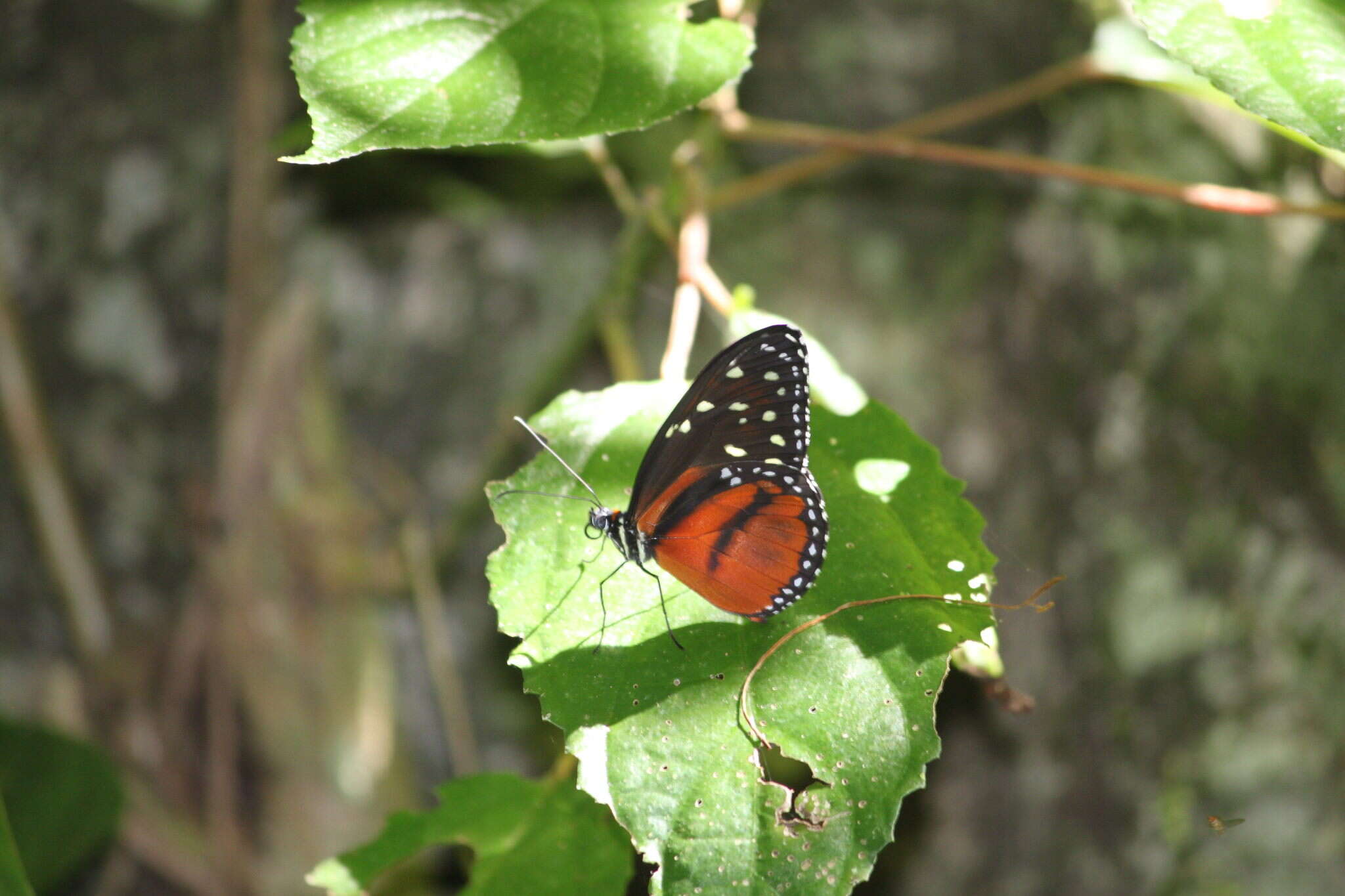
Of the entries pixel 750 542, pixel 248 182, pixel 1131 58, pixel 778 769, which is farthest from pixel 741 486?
pixel 248 182

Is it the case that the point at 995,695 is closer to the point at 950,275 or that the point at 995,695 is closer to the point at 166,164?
the point at 950,275

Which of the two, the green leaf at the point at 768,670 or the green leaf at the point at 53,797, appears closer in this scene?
the green leaf at the point at 768,670

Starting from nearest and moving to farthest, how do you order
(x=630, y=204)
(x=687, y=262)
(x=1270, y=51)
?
(x=1270, y=51)
(x=687, y=262)
(x=630, y=204)

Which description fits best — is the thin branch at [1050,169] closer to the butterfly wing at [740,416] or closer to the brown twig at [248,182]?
the butterfly wing at [740,416]

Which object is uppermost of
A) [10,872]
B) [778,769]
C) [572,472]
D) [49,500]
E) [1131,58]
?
[1131,58]

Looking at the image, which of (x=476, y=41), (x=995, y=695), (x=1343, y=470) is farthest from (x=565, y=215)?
(x=1343, y=470)

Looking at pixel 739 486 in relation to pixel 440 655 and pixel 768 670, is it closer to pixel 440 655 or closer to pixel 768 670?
pixel 768 670

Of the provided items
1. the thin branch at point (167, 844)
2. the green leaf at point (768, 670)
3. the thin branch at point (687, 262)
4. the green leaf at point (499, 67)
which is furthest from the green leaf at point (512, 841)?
the green leaf at point (499, 67)
